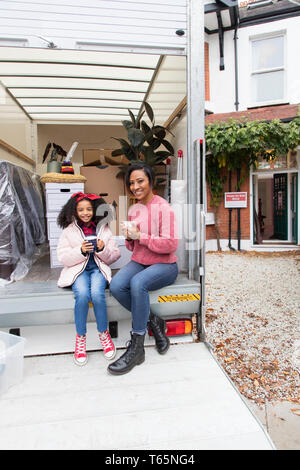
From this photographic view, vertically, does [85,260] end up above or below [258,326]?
above

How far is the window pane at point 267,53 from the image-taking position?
26.3ft

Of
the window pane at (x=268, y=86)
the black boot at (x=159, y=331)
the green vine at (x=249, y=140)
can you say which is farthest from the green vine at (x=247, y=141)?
the black boot at (x=159, y=331)

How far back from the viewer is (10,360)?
1769mm

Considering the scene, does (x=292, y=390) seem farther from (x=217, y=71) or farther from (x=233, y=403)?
(x=217, y=71)

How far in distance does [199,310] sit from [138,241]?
661mm

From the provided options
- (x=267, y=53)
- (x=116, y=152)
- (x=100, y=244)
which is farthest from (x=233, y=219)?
(x=100, y=244)

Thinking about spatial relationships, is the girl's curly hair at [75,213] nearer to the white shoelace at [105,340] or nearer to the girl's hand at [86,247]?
the girl's hand at [86,247]

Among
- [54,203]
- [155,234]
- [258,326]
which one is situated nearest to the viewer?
→ [155,234]

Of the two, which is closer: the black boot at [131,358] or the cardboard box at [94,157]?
the black boot at [131,358]

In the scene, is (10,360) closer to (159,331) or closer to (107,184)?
(159,331)

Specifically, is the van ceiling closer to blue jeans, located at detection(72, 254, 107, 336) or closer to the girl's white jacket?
the girl's white jacket

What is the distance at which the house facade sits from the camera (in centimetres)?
777

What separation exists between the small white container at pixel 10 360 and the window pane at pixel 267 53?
349 inches

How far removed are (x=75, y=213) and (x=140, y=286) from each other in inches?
33.4
